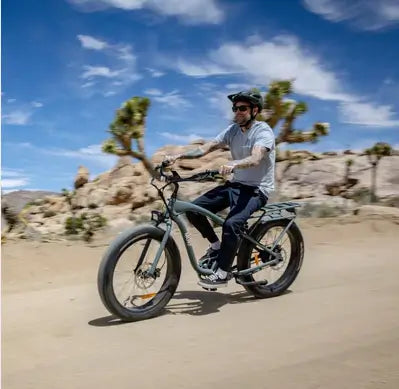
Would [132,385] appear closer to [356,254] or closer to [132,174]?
[356,254]

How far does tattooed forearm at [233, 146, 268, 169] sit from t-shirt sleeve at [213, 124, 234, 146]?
0.57 meters

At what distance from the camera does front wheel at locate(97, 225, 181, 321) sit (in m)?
5.11

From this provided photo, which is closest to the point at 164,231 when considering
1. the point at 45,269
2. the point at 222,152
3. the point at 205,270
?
the point at 205,270

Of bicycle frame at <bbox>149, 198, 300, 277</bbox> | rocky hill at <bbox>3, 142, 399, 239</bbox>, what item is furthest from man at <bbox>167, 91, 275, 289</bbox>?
rocky hill at <bbox>3, 142, 399, 239</bbox>

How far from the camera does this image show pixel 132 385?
11.7 ft

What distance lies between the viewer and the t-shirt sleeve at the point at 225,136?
5.98 meters

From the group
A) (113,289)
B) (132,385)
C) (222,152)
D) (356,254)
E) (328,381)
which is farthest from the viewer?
(222,152)

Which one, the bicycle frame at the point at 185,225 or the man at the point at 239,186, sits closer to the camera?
the bicycle frame at the point at 185,225

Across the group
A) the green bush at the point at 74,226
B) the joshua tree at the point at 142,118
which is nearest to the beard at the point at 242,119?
the green bush at the point at 74,226

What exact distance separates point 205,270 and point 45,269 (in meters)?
4.32

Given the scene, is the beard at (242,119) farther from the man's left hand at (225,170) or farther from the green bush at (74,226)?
the green bush at (74,226)

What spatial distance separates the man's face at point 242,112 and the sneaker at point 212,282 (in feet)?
5.08

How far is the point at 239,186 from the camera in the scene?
5.85 m

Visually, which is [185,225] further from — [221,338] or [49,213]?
[49,213]
